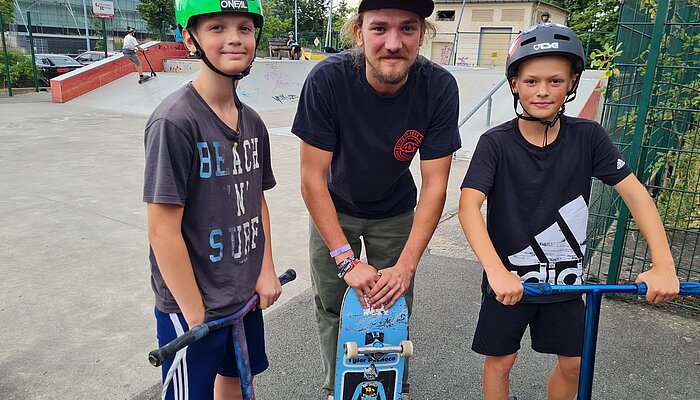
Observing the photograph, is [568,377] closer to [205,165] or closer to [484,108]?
[205,165]

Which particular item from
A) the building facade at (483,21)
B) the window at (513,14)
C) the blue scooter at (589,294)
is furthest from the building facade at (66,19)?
the blue scooter at (589,294)

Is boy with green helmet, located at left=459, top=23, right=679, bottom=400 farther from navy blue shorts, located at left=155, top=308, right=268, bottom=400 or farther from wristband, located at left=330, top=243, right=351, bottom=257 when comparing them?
navy blue shorts, located at left=155, top=308, right=268, bottom=400

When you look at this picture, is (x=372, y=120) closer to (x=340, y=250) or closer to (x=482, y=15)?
(x=340, y=250)

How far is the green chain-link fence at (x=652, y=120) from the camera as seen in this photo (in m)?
3.55

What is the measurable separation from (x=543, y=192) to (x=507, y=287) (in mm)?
543

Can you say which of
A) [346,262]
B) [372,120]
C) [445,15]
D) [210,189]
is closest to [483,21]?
[445,15]

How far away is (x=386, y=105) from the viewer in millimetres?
2248

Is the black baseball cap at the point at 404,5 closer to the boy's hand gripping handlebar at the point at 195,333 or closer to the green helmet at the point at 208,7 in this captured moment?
the green helmet at the point at 208,7

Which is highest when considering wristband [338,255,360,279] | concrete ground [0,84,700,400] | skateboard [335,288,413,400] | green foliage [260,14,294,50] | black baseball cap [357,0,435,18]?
green foliage [260,14,294,50]

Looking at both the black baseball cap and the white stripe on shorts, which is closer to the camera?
the white stripe on shorts

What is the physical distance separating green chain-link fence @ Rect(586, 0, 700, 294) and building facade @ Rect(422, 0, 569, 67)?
31.7 m

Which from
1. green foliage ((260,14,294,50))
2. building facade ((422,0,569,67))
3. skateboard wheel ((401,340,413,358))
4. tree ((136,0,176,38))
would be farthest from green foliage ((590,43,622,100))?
green foliage ((260,14,294,50))

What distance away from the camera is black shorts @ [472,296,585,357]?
2.20m

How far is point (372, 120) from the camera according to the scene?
7.44 feet
